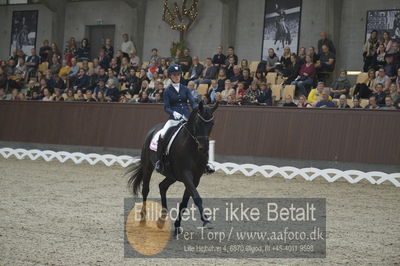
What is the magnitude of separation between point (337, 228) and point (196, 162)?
202 centimetres

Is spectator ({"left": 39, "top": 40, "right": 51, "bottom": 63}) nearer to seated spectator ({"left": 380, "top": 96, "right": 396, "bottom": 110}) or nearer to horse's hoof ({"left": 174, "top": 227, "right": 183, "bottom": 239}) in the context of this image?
seated spectator ({"left": 380, "top": 96, "right": 396, "bottom": 110})

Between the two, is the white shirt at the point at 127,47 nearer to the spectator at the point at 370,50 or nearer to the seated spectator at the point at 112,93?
the seated spectator at the point at 112,93

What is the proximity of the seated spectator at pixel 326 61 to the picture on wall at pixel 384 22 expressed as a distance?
2.04 m

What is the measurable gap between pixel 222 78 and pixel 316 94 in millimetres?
3030

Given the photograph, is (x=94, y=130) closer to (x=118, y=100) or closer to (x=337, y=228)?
(x=118, y=100)

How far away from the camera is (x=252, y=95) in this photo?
15.6 m

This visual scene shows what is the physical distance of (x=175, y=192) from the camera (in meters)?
11.3

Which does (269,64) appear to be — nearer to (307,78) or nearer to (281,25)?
(307,78)

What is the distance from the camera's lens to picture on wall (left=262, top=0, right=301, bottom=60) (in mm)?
19995

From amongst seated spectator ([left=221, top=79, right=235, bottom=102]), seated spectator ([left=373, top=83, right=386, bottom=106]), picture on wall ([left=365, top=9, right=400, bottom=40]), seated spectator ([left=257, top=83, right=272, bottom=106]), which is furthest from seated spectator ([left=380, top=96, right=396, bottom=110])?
picture on wall ([left=365, top=9, right=400, bottom=40])

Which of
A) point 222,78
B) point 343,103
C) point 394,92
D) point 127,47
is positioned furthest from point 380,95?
point 127,47

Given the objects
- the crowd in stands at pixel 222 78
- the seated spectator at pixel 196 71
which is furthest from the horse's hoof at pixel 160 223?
the seated spectator at pixel 196 71

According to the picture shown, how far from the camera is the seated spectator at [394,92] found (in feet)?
45.9

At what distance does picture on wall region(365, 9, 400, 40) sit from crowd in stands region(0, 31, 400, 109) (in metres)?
1.62
